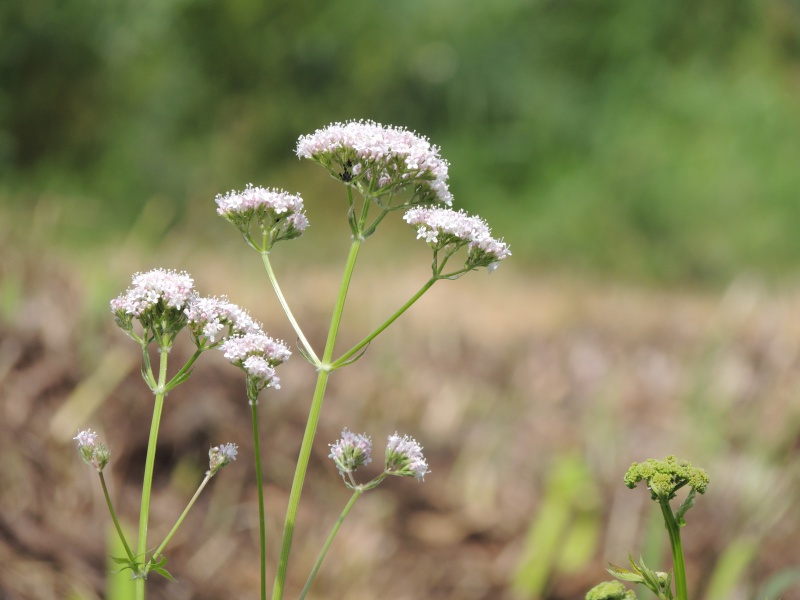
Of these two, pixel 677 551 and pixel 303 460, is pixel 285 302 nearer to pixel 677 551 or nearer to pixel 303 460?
pixel 303 460

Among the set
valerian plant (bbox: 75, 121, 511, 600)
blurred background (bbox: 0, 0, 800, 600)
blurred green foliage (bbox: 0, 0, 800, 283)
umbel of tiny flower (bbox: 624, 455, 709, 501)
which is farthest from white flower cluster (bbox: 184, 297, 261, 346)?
blurred green foliage (bbox: 0, 0, 800, 283)

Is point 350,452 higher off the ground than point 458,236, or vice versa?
point 458,236

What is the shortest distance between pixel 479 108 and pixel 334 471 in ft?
15.8

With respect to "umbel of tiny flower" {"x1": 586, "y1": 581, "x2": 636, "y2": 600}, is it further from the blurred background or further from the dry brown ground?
the dry brown ground

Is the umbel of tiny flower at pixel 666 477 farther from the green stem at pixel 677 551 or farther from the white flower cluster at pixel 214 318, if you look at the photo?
the white flower cluster at pixel 214 318

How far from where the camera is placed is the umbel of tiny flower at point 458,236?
1.01m

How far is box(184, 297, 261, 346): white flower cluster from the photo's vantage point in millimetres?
954

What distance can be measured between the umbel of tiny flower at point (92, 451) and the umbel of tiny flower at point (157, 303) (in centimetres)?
10

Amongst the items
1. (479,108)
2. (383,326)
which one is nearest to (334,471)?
(383,326)

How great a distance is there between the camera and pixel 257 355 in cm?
95

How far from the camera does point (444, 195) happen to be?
102cm

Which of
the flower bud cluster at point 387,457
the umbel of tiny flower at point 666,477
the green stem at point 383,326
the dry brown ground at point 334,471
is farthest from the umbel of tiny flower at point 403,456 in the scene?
the dry brown ground at point 334,471

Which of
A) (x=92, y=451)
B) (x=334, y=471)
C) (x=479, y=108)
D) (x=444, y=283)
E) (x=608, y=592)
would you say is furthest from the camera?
(x=479, y=108)

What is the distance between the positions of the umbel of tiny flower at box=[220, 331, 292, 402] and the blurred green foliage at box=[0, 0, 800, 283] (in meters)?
5.03
